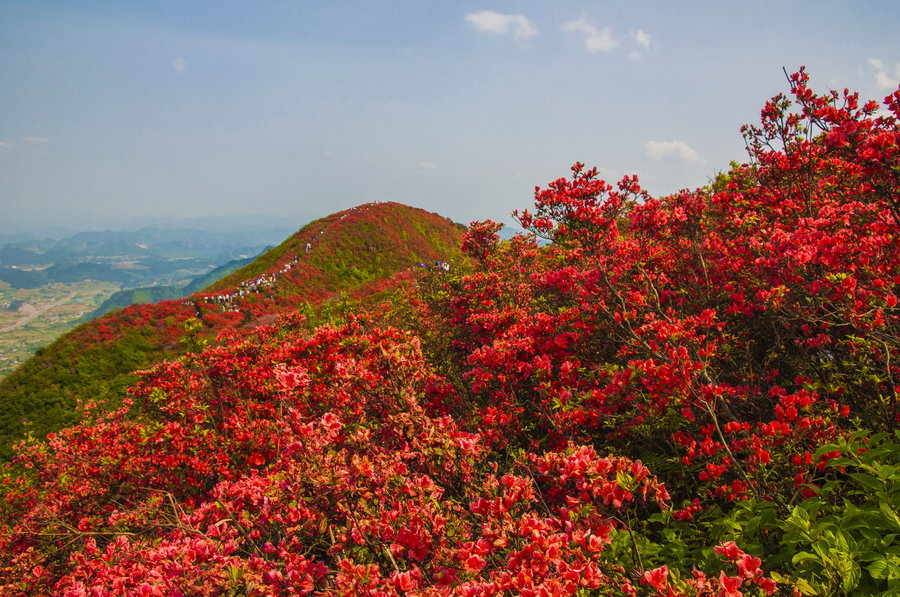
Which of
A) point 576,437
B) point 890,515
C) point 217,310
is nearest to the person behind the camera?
point 890,515

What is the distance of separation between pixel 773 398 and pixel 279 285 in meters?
37.5

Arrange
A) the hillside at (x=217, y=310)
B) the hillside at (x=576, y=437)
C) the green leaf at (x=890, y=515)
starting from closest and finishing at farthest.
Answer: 1. the green leaf at (x=890, y=515)
2. the hillside at (x=576, y=437)
3. the hillside at (x=217, y=310)

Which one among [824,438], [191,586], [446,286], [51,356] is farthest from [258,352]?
[51,356]

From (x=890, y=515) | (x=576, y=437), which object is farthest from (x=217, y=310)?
(x=890, y=515)

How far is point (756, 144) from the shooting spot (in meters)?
6.90

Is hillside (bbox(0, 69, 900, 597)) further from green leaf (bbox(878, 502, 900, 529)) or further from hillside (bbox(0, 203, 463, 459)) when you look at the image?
hillside (bbox(0, 203, 463, 459))

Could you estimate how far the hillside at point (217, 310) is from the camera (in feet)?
70.9

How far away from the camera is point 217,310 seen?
1241 inches

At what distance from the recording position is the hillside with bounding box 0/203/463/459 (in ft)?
70.9

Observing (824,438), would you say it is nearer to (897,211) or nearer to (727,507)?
(727,507)

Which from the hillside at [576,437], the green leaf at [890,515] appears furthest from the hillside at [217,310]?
the green leaf at [890,515]

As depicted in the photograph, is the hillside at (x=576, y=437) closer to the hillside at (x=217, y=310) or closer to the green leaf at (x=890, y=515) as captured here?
the green leaf at (x=890, y=515)

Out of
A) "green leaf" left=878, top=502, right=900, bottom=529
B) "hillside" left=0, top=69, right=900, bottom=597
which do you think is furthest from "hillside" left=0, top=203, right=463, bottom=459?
"green leaf" left=878, top=502, right=900, bottom=529

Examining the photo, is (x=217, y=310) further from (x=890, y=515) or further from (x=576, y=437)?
(x=890, y=515)
